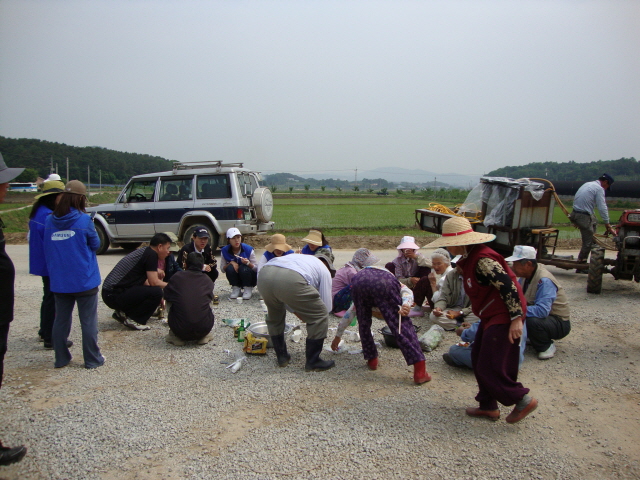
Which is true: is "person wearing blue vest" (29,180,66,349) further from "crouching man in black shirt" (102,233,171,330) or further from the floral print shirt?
the floral print shirt

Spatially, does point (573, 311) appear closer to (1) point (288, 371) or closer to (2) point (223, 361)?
(1) point (288, 371)

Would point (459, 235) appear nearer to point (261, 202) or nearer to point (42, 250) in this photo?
point (42, 250)

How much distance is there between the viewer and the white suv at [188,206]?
11.0 metres

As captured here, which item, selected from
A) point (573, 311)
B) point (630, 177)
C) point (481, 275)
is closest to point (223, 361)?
point (481, 275)

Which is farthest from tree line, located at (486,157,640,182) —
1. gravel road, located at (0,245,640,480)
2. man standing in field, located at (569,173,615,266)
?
gravel road, located at (0,245,640,480)

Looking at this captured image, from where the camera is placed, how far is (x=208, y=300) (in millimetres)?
5164

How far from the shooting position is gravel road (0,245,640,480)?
9.58ft

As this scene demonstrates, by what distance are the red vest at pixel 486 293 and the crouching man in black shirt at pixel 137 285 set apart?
3.80 meters

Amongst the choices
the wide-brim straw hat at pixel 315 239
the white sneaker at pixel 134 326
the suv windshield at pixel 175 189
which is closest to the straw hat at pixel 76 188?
the white sneaker at pixel 134 326

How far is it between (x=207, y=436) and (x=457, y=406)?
6.69 ft

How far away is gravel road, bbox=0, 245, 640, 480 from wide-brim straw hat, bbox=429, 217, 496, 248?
55.6 inches

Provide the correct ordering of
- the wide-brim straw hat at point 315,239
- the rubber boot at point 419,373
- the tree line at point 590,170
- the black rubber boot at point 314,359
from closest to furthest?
1. the rubber boot at point 419,373
2. the black rubber boot at point 314,359
3. the wide-brim straw hat at point 315,239
4. the tree line at point 590,170

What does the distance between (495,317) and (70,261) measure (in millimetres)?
3782

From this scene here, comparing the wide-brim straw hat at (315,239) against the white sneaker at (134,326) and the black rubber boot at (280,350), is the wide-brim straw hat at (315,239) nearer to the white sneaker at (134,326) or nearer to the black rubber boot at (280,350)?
the black rubber boot at (280,350)
